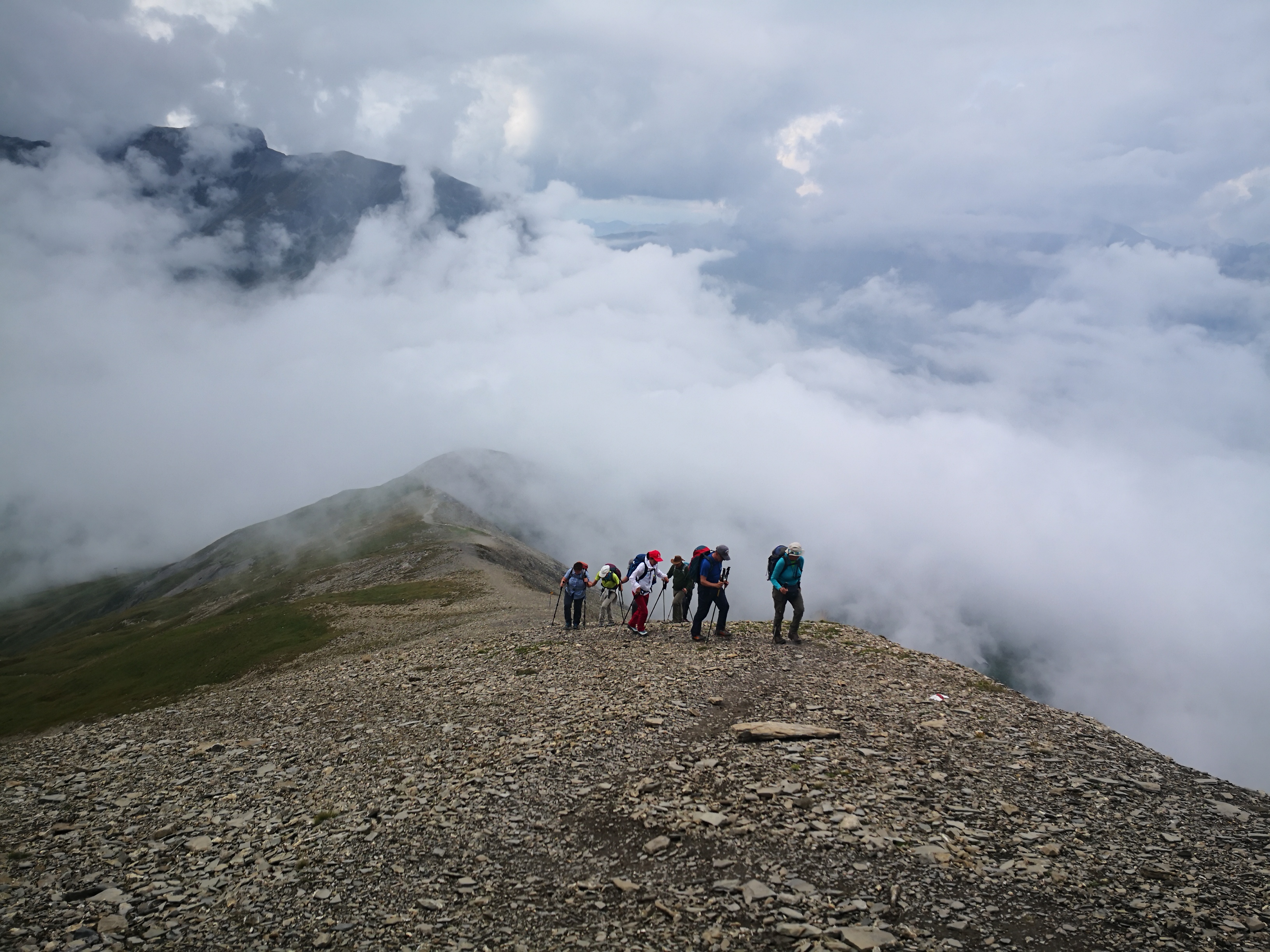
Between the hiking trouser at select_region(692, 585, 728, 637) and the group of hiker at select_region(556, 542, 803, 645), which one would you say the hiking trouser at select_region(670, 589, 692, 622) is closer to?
the group of hiker at select_region(556, 542, 803, 645)

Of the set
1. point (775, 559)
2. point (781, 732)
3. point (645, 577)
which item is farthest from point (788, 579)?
point (781, 732)

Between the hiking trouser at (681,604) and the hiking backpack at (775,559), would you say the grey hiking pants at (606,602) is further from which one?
the hiking backpack at (775,559)

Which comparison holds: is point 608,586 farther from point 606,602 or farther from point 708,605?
point 708,605

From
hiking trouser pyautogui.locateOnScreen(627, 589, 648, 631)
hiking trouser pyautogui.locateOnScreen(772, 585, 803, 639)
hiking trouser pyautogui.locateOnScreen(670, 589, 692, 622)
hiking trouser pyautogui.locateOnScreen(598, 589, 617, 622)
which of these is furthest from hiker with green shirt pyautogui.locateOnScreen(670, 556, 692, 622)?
hiking trouser pyautogui.locateOnScreen(772, 585, 803, 639)

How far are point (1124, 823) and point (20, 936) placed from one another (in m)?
21.4

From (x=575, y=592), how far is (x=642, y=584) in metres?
5.03

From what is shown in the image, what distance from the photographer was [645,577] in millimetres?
30219

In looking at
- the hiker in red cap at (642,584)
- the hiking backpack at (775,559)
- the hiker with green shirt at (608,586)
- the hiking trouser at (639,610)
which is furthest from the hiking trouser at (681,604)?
the hiking backpack at (775,559)

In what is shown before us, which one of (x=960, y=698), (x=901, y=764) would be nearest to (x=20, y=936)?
(x=901, y=764)

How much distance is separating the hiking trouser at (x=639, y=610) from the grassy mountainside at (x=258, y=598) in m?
33.8

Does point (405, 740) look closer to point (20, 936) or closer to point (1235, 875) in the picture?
point (20, 936)

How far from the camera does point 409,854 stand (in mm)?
14406

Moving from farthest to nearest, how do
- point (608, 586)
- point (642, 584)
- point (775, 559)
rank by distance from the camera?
point (608, 586) → point (642, 584) → point (775, 559)

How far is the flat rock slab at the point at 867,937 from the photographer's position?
1101 centimetres
